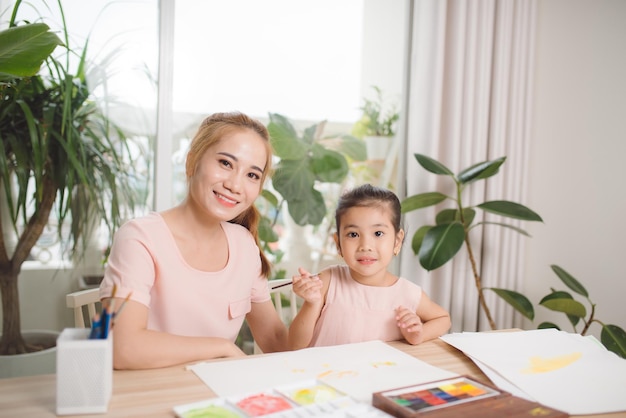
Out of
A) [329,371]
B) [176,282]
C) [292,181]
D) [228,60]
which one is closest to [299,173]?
[292,181]

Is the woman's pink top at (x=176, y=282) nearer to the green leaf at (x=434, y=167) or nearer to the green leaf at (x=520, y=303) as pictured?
the green leaf at (x=434, y=167)

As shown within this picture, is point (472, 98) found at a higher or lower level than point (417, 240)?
higher

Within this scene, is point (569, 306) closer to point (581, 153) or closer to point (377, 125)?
point (581, 153)

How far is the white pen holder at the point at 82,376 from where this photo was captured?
800 mm

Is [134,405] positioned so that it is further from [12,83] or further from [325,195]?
[325,195]

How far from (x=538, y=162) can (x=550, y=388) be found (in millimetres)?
2092

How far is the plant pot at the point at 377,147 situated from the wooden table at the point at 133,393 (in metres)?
1.94

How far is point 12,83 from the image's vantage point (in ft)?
6.48

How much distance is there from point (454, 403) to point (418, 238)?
1.75m

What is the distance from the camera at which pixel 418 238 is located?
2553mm

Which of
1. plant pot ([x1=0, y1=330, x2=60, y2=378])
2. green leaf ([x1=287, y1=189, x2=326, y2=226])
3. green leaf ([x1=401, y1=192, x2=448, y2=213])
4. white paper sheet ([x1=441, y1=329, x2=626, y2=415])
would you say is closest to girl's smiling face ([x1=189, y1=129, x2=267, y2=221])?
white paper sheet ([x1=441, y1=329, x2=626, y2=415])

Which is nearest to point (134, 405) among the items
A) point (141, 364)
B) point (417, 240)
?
point (141, 364)

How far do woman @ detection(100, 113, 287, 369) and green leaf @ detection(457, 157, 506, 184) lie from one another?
3.97ft

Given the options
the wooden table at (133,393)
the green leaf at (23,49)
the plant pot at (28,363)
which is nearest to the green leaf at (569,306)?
the wooden table at (133,393)
